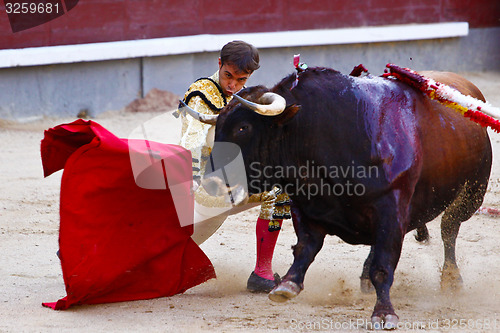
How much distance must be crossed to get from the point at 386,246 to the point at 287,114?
627 mm

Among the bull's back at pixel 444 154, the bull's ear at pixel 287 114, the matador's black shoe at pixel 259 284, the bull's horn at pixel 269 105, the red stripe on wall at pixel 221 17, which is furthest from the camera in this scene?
the red stripe on wall at pixel 221 17

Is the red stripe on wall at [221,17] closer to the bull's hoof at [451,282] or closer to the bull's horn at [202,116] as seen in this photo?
the bull's horn at [202,116]

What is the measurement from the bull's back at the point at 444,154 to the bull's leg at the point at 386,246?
223 mm

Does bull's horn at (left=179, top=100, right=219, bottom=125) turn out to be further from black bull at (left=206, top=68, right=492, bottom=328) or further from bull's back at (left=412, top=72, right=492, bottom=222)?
bull's back at (left=412, top=72, right=492, bottom=222)

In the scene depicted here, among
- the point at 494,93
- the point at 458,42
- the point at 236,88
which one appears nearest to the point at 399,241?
the point at 236,88

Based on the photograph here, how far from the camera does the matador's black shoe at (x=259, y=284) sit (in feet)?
11.3

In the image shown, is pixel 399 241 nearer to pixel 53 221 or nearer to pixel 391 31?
pixel 53 221

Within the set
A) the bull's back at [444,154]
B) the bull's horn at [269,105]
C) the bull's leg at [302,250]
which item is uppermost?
the bull's horn at [269,105]

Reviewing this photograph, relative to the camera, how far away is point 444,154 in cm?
311

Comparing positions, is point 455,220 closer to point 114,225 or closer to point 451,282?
point 451,282

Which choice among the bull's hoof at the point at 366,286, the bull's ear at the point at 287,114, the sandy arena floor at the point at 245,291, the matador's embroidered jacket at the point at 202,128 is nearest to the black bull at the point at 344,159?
the bull's ear at the point at 287,114

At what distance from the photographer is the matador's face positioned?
3211 millimetres

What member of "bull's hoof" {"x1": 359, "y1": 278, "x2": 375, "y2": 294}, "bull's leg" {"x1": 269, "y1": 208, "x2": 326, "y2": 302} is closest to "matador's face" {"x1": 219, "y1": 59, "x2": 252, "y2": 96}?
"bull's leg" {"x1": 269, "y1": 208, "x2": 326, "y2": 302}

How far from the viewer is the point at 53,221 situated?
15.1ft
